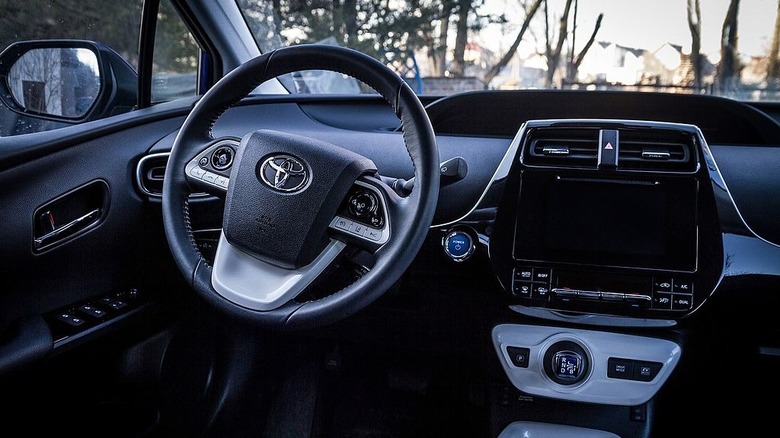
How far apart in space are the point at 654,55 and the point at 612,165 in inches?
30.4

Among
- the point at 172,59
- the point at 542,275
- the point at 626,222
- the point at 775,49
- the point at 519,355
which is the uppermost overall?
the point at 775,49

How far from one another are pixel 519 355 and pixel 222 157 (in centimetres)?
98

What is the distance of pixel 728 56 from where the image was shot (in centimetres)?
227

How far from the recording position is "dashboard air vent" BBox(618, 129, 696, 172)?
5.61ft

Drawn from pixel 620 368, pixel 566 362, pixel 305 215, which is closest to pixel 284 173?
pixel 305 215

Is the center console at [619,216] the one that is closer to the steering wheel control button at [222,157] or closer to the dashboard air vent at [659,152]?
the dashboard air vent at [659,152]

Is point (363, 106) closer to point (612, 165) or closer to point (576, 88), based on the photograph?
point (576, 88)

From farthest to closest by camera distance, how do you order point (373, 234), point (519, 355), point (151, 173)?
point (151, 173), point (519, 355), point (373, 234)

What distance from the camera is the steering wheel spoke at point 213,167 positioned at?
5.13 feet

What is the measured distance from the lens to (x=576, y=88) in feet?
7.25

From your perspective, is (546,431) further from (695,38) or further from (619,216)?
(695,38)

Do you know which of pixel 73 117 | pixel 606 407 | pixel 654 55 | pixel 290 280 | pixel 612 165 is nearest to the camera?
pixel 290 280

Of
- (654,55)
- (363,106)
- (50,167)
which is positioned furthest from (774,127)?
(50,167)

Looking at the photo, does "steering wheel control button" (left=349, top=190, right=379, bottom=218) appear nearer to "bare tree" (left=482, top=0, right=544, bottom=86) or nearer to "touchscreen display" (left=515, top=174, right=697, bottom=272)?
"touchscreen display" (left=515, top=174, right=697, bottom=272)
